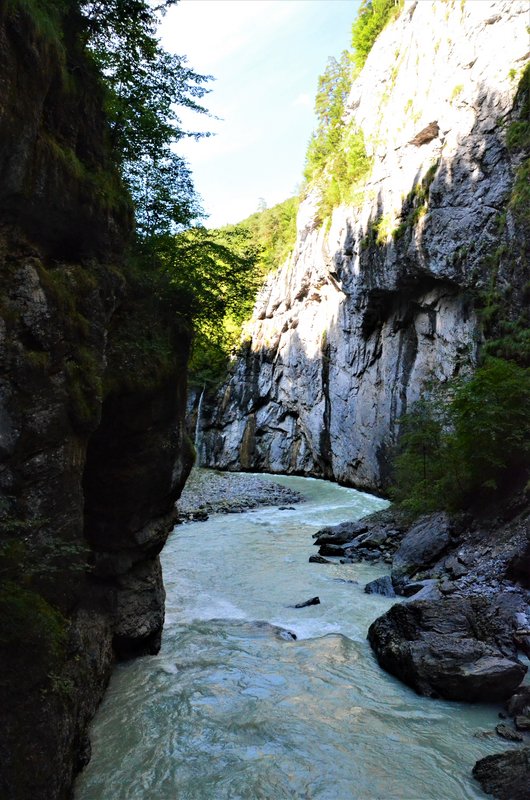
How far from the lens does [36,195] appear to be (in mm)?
4617

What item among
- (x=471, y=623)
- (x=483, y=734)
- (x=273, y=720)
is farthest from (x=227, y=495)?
(x=483, y=734)

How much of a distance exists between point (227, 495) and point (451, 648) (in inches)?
872

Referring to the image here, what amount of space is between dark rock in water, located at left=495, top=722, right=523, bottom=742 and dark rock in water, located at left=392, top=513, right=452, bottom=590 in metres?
5.43

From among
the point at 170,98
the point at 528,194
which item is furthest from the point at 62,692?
the point at 528,194

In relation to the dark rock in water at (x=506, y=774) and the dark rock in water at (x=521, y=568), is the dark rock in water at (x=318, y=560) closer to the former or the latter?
the dark rock in water at (x=521, y=568)

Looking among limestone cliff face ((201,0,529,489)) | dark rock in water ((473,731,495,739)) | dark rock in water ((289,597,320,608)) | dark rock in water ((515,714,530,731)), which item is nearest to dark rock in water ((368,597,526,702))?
dark rock in water ((515,714,530,731))

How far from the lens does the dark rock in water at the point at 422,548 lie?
39.1 feet

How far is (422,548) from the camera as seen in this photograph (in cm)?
1233

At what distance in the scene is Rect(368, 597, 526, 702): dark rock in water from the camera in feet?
21.0

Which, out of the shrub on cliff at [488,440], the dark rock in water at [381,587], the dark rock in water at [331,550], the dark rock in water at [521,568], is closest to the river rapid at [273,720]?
the dark rock in water at [381,587]

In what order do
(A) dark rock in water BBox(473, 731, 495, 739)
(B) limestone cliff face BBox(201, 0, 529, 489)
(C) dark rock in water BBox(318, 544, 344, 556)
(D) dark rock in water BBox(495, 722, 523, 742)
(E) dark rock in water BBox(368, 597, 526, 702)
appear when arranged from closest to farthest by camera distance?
1. (D) dark rock in water BBox(495, 722, 523, 742)
2. (A) dark rock in water BBox(473, 731, 495, 739)
3. (E) dark rock in water BBox(368, 597, 526, 702)
4. (C) dark rock in water BBox(318, 544, 344, 556)
5. (B) limestone cliff face BBox(201, 0, 529, 489)

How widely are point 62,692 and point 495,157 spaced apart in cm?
2170

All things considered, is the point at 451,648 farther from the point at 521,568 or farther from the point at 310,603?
the point at 310,603

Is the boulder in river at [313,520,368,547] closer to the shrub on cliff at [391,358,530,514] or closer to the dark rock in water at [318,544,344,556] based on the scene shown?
the dark rock in water at [318,544,344,556]
